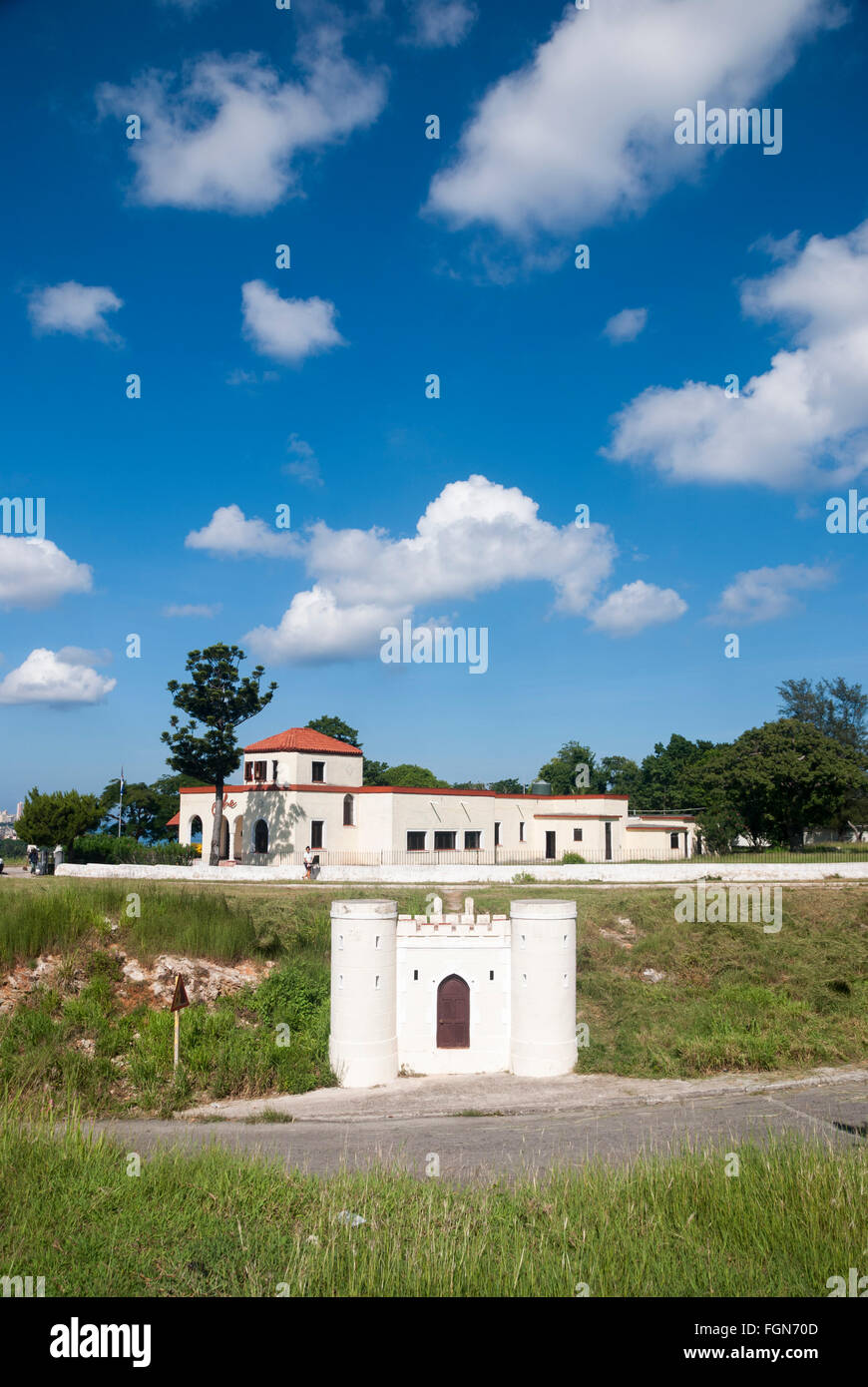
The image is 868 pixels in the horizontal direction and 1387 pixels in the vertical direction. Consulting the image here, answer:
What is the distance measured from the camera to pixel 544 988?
2219 centimetres

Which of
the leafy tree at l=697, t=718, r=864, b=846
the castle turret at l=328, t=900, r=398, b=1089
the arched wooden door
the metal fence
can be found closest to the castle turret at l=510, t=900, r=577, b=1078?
the arched wooden door

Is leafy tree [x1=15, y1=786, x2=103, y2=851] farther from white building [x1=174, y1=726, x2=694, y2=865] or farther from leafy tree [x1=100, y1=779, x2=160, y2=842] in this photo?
leafy tree [x1=100, y1=779, x2=160, y2=842]

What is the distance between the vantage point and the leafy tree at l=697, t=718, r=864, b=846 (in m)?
50.8

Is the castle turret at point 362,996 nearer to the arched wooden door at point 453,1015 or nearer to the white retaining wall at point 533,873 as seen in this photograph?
the arched wooden door at point 453,1015

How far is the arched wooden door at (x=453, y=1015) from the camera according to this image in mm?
22812

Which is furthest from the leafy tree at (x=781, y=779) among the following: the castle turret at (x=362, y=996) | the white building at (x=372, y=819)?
the castle turret at (x=362, y=996)

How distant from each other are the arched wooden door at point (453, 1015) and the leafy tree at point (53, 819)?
34.2 m

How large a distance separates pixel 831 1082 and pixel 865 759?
136 ft

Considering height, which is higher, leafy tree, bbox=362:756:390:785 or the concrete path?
leafy tree, bbox=362:756:390:785

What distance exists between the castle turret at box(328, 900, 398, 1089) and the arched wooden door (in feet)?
4.67

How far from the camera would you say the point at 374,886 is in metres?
38.0
